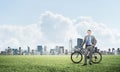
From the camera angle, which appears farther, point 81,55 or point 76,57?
point 76,57

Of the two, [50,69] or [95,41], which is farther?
[95,41]

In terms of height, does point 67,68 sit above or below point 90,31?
below

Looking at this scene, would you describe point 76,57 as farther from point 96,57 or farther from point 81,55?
point 96,57

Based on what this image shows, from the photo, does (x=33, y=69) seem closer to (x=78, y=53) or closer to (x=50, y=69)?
(x=50, y=69)

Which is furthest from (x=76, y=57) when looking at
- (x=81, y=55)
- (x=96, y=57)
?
(x=96, y=57)

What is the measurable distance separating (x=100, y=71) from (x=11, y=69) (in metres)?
6.07

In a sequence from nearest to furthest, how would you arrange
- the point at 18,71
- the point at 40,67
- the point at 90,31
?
the point at 18,71, the point at 40,67, the point at 90,31

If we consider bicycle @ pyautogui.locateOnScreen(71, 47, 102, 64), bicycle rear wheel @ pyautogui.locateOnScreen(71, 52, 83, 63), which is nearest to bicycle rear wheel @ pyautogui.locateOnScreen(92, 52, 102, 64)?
bicycle @ pyautogui.locateOnScreen(71, 47, 102, 64)

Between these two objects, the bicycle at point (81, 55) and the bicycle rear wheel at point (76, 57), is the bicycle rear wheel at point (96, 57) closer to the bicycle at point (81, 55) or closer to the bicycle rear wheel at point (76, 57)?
the bicycle at point (81, 55)

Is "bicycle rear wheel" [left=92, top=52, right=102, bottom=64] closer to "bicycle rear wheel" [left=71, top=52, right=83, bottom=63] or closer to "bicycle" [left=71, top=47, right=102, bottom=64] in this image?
"bicycle" [left=71, top=47, right=102, bottom=64]

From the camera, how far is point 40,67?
2052cm

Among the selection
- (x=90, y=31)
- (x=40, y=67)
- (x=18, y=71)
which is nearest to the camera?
(x=18, y=71)

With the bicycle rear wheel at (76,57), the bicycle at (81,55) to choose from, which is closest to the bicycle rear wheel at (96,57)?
the bicycle at (81,55)

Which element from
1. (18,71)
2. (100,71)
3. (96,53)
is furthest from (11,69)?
(96,53)
